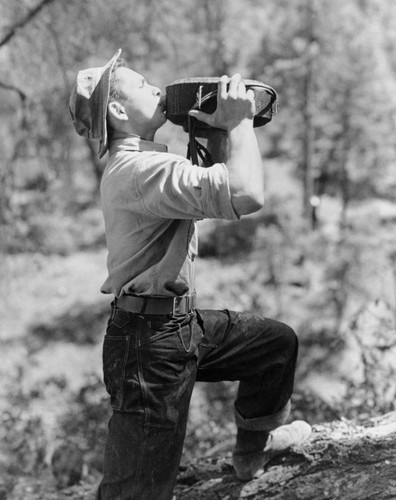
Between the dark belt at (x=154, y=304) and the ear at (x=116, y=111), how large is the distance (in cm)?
67

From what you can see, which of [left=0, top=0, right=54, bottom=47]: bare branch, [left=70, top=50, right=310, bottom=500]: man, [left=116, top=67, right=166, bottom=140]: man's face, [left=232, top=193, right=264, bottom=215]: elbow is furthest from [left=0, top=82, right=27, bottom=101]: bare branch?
[left=232, top=193, right=264, bottom=215]: elbow

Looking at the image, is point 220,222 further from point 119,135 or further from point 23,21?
point 119,135

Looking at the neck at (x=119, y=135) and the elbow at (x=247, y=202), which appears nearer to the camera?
the elbow at (x=247, y=202)

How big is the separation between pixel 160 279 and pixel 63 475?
316 cm

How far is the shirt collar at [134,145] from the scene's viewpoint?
2.42m

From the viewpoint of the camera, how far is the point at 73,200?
15.5m

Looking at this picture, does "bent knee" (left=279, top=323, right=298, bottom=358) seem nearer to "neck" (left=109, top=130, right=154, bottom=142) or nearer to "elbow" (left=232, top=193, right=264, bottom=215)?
"elbow" (left=232, top=193, right=264, bottom=215)

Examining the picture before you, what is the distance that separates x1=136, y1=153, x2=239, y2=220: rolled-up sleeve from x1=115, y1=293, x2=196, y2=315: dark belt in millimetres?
362

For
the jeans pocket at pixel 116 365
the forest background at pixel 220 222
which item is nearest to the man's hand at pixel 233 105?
the jeans pocket at pixel 116 365

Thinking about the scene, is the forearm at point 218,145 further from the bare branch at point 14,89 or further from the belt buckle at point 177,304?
the bare branch at point 14,89

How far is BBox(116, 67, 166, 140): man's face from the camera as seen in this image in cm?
242

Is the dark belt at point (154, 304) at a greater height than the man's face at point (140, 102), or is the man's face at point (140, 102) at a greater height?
the man's face at point (140, 102)

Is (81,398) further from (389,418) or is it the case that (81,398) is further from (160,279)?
(160,279)

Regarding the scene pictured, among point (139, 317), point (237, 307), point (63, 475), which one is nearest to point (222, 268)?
point (237, 307)
